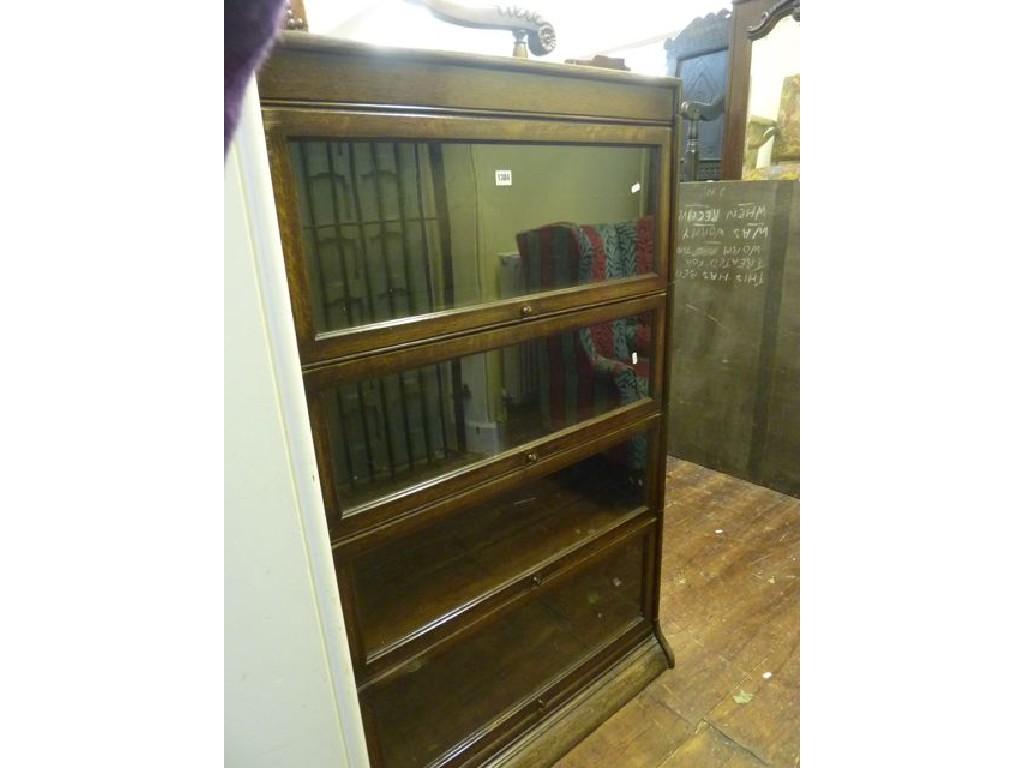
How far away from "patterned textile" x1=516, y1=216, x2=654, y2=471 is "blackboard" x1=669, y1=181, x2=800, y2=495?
2.76 feet

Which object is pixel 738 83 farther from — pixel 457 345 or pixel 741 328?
pixel 457 345

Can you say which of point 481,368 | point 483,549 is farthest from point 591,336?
point 483,549

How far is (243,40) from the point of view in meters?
0.24

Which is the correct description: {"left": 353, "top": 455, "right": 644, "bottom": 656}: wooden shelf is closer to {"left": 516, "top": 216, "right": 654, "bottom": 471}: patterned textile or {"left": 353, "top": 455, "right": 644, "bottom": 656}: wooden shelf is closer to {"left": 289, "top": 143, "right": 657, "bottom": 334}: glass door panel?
{"left": 516, "top": 216, "right": 654, "bottom": 471}: patterned textile

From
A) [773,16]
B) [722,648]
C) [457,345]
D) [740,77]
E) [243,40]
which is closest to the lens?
[243,40]

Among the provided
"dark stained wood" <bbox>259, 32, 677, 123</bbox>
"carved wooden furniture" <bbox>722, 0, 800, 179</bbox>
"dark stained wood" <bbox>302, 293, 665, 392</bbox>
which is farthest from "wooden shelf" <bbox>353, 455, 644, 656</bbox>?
"carved wooden furniture" <bbox>722, 0, 800, 179</bbox>

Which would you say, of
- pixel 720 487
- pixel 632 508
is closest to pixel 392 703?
pixel 632 508

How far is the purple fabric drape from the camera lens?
23cm

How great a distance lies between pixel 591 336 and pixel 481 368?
29cm

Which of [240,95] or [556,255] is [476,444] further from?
[240,95]

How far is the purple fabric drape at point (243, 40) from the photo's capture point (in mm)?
→ 231

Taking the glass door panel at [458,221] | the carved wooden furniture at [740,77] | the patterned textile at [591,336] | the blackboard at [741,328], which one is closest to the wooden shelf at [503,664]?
the patterned textile at [591,336]
